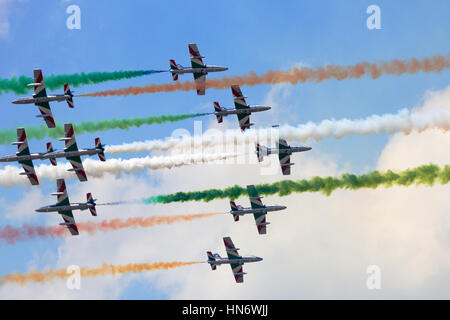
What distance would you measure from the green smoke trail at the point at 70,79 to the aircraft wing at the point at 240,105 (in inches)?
396

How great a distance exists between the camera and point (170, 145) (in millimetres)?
135125

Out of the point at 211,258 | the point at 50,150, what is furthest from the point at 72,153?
the point at 211,258

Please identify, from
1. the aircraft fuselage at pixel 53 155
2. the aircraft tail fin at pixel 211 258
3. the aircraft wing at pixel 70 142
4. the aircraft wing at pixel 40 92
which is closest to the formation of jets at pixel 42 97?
the aircraft wing at pixel 40 92

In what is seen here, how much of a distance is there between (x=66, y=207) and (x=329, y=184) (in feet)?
110

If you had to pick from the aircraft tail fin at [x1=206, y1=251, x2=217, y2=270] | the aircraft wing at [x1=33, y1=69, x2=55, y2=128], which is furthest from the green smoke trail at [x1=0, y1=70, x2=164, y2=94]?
the aircraft tail fin at [x1=206, y1=251, x2=217, y2=270]

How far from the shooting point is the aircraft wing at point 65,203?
136000mm

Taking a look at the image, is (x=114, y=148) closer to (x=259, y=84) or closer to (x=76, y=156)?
(x=76, y=156)

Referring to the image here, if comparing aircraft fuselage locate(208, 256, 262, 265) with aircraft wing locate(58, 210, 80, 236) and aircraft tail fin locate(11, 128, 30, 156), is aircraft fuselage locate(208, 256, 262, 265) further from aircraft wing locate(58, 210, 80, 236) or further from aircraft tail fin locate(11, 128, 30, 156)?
aircraft tail fin locate(11, 128, 30, 156)

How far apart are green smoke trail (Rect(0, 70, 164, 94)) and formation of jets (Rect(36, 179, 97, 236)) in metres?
12.7

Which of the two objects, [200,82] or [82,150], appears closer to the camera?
[82,150]

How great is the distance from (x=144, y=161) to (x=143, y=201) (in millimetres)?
6951

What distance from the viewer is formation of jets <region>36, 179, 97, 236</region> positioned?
5276 inches

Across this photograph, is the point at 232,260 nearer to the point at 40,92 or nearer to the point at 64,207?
the point at 64,207

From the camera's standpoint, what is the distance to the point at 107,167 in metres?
137
